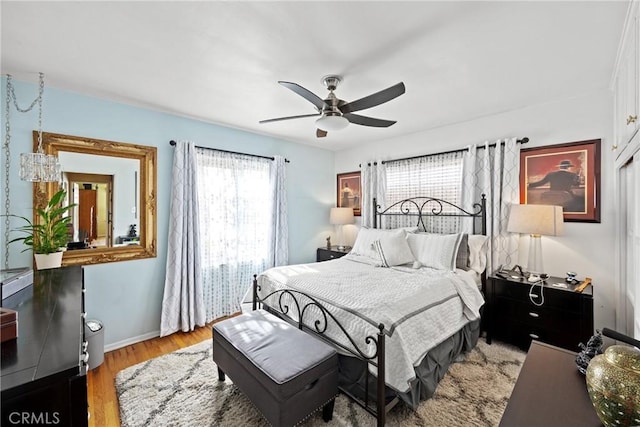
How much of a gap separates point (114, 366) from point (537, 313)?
4053mm

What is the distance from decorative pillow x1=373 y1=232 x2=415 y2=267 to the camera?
3.14 m

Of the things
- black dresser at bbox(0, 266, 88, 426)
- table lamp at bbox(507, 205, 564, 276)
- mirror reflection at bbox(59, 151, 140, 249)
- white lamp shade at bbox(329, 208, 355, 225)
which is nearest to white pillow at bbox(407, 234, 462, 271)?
table lamp at bbox(507, 205, 564, 276)

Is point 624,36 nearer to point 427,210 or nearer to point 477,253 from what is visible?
point 477,253

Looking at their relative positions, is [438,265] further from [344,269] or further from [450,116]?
[450,116]

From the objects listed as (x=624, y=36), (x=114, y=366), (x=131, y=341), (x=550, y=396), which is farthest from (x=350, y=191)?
(x=550, y=396)

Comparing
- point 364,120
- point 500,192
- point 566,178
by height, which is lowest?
point 500,192

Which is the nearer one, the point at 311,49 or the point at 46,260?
the point at 311,49

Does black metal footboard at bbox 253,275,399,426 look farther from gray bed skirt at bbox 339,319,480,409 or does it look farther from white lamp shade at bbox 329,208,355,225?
white lamp shade at bbox 329,208,355,225

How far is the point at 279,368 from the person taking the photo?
160 centimetres

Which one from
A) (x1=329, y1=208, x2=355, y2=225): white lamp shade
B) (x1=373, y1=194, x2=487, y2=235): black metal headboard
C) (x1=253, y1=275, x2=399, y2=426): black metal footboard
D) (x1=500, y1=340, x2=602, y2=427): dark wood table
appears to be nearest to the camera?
(x1=500, y1=340, x2=602, y2=427): dark wood table

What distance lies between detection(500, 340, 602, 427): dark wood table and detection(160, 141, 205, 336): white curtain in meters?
3.18

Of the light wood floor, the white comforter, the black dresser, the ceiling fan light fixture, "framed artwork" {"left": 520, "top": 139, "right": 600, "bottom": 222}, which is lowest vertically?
the light wood floor

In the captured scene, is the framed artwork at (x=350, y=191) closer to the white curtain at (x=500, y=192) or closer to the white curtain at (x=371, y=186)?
the white curtain at (x=371, y=186)

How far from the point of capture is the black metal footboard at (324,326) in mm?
1661
